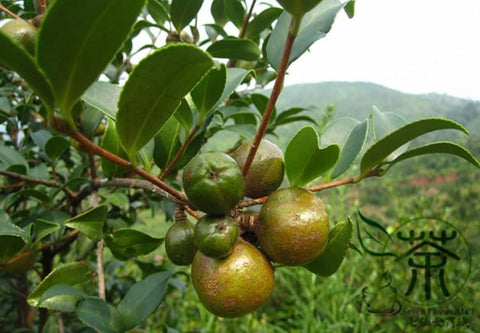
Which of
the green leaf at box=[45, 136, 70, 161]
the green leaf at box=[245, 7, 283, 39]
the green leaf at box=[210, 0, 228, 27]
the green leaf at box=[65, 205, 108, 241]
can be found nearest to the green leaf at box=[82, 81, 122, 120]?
the green leaf at box=[65, 205, 108, 241]

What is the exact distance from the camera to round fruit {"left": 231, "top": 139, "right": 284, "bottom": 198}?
33.4 inches

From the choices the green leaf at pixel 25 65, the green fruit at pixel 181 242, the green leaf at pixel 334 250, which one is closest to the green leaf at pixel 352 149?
the green leaf at pixel 334 250

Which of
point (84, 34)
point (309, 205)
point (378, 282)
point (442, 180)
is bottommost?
point (442, 180)

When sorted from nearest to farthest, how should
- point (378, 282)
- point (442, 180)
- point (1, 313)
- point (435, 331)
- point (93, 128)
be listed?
point (93, 128)
point (1, 313)
point (435, 331)
point (378, 282)
point (442, 180)

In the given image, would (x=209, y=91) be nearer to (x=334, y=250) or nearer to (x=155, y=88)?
(x=155, y=88)

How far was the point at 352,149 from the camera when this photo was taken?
2.94ft

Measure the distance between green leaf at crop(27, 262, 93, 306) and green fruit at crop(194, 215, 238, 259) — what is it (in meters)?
0.40

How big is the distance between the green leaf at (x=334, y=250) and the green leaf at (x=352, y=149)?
14 centimetres

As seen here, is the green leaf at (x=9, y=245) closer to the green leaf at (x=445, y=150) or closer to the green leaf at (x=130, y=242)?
the green leaf at (x=130, y=242)

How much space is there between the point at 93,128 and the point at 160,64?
0.68 m

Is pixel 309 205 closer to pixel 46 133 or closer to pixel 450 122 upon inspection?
pixel 450 122

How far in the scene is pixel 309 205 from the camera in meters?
0.76

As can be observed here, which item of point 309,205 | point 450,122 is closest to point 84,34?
point 309,205

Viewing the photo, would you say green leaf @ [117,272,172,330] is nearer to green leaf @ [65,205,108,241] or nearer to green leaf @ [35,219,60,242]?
green leaf @ [65,205,108,241]
